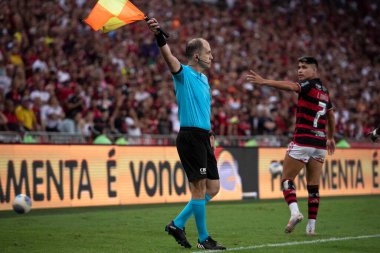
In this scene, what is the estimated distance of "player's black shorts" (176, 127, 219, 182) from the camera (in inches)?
323

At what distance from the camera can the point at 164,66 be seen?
24500 mm

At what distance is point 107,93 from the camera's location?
65.8 ft

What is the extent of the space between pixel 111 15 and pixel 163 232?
3.75 meters

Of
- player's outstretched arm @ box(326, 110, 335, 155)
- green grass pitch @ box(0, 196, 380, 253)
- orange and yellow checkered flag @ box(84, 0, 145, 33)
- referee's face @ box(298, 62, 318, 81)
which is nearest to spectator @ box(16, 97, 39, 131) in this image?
green grass pitch @ box(0, 196, 380, 253)

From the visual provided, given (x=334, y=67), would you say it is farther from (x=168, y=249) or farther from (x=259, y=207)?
(x=168, y=249)

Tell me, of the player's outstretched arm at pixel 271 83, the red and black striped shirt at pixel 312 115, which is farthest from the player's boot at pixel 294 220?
the player's outstretched arm at pixel 271 83

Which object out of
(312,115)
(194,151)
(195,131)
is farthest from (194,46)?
(312,115)

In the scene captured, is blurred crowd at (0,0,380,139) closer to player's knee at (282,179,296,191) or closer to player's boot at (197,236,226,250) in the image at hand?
player's knee at (282,179,296,191)

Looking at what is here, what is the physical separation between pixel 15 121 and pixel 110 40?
23.8 ft

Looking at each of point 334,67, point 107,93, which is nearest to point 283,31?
point 334,67

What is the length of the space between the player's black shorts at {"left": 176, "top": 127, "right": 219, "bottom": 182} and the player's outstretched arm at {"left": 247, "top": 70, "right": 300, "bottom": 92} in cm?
105

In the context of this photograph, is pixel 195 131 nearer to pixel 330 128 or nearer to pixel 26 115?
pixel 330 128

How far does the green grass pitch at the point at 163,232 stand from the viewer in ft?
28.5

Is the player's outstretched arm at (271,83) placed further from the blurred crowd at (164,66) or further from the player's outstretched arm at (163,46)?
the blurred crowd at (164,66)
